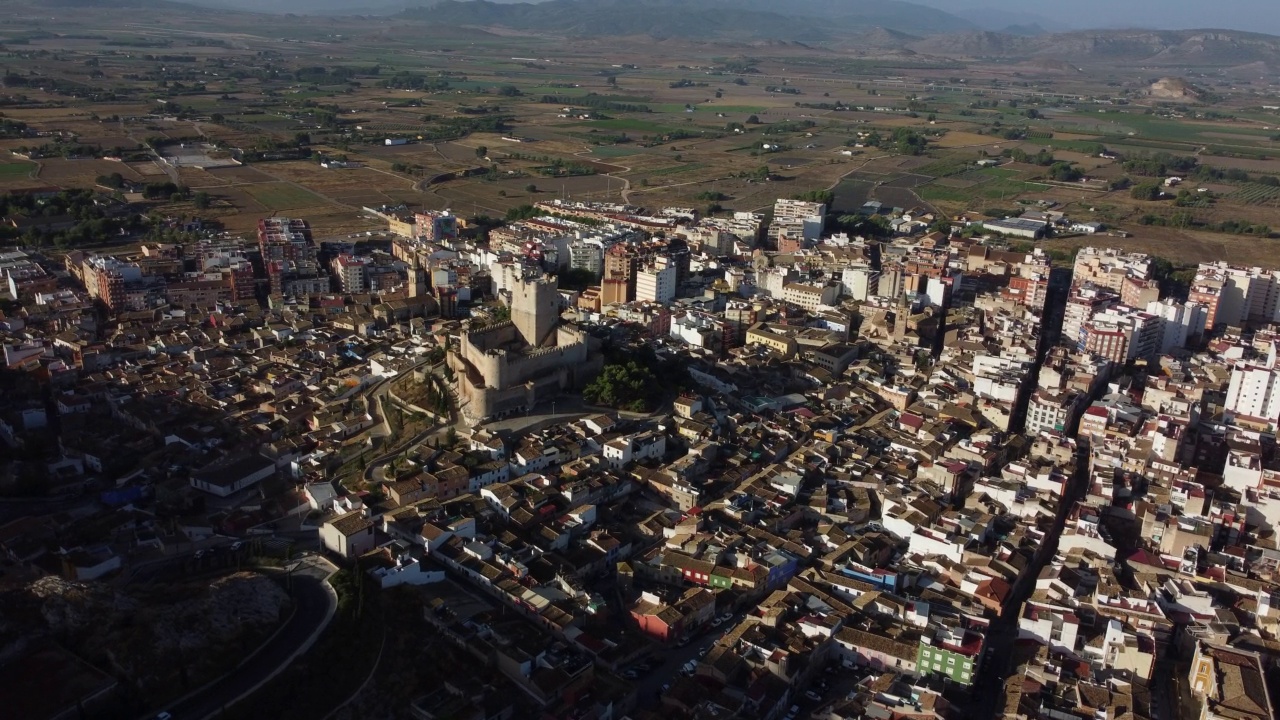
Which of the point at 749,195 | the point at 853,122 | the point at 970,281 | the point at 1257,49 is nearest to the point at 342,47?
the point at 853,122

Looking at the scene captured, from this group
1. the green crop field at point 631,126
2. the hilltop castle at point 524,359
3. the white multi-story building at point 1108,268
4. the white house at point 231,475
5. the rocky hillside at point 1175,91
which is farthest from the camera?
the rocky hillside at point 1175,91

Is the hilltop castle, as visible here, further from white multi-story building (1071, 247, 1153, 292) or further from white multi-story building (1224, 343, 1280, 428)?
white multi-story building (1071, 247, 1153, 292)

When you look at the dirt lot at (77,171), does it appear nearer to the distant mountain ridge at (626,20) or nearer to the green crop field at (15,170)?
the green crop field at (15,170)

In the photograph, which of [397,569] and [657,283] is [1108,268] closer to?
[657,283]

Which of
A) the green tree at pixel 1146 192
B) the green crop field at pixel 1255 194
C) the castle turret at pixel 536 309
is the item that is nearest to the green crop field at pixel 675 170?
the green tree at pixel 1146 192

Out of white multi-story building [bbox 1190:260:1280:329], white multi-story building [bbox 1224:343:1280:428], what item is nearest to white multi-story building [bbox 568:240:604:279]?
white multi-story building [bbox 1190:260:1280:329]

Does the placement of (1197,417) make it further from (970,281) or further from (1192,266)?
(1192,266)

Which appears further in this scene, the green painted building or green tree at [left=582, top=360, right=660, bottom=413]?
green tree at [left=582, top=360, right=660, bottom=413]
